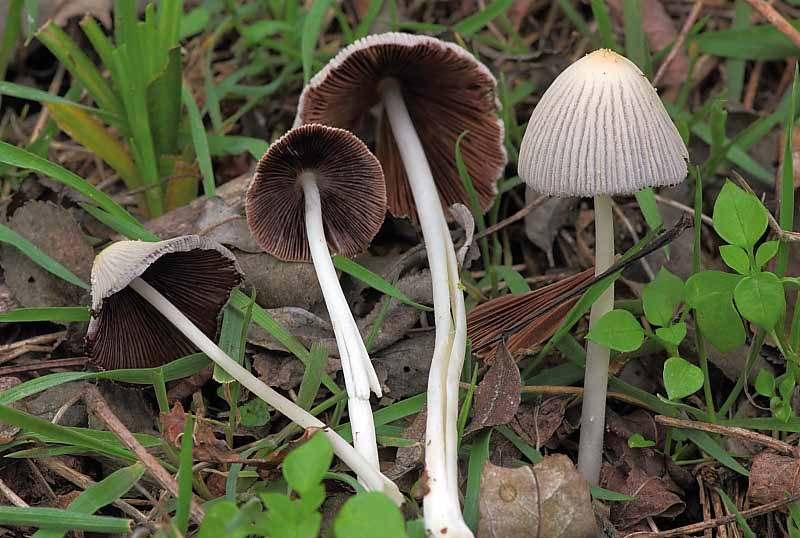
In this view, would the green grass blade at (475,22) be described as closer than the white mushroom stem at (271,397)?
No

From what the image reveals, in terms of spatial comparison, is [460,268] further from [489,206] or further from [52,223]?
[52,223]

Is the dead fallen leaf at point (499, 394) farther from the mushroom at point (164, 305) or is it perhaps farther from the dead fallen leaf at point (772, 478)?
the dead fallen leaf at point (772, 478)

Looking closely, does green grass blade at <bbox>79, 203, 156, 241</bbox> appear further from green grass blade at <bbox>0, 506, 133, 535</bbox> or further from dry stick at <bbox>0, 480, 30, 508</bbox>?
green grass blade at <bbox>0, 506, 133, 535</bbox>

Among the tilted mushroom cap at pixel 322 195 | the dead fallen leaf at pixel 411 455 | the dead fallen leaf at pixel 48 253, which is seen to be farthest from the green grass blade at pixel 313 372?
the dead fallen leaf at pixel 48 253

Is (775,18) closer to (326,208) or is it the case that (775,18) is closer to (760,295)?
(760,295)

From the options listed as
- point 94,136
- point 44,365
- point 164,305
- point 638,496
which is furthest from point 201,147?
point 638,496

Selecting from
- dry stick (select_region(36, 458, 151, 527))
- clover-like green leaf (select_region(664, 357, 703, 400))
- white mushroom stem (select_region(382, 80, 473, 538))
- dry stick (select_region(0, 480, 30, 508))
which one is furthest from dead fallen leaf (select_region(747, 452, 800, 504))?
dry stick (select_region(0, 480, 30, 508))
